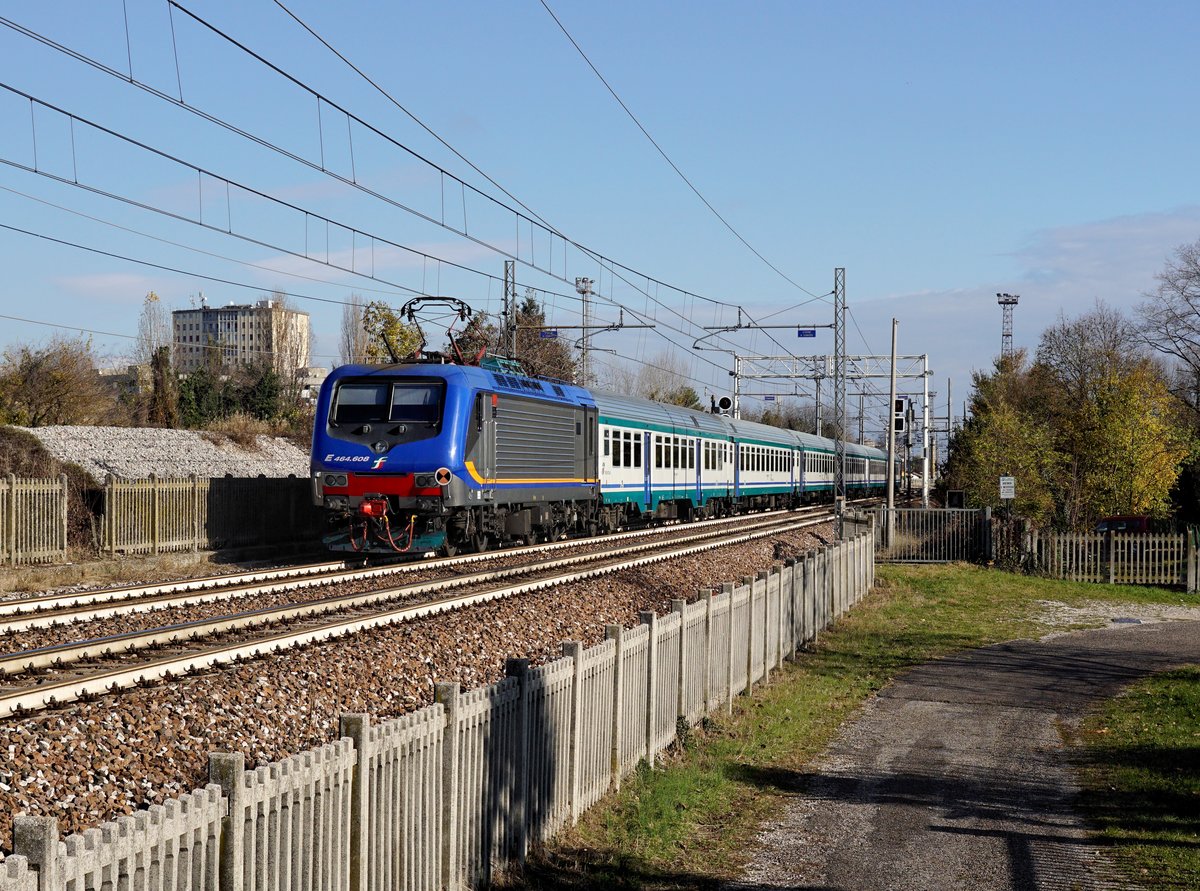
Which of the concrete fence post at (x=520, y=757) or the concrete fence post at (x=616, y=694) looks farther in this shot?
the concrete fence post at (x=616, y=694)

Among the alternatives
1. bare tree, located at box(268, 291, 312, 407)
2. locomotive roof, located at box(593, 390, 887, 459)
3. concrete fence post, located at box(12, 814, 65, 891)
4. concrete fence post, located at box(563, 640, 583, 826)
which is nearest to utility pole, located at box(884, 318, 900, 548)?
locomotive roof, located at box(593, 390, 887, 459)

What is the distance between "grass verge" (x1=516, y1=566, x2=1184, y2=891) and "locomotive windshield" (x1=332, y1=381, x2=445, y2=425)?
7.68m

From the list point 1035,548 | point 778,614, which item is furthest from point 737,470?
point 778,614

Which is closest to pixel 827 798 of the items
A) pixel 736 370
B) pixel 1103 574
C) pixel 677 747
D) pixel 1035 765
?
pixel 677 747

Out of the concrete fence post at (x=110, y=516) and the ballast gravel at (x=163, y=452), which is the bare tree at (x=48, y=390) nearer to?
the ballast gravel at (x=163, y=452)

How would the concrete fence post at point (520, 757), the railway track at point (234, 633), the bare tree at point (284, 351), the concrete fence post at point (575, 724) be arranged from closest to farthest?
the concrete fence post at point (520, 757)
the concrete fence post at point (575, 724)
the railway track at point (234, 633)
the bare tree at point (284, 351)

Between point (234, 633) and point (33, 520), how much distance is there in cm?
1074

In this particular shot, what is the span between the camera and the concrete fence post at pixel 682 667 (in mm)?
11312

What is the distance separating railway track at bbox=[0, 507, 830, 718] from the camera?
10.4 meters

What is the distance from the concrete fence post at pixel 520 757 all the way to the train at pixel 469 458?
46.1 ft

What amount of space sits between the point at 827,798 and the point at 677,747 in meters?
1.61

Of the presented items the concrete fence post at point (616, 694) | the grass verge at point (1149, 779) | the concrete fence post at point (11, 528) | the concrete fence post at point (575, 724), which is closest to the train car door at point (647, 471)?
the concrete fence post at point (11, 528)

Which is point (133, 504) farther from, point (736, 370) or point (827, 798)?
point (736, 370)

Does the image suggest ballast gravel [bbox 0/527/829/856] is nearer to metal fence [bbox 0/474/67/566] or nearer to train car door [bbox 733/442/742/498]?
metal fence [bbox 0/474/67/566]
